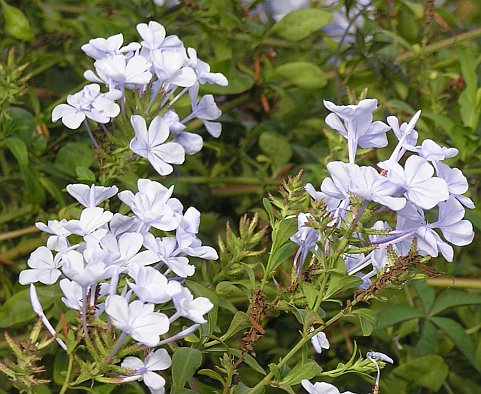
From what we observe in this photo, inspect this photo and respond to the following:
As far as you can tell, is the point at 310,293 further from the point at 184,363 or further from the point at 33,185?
the point at 33,185

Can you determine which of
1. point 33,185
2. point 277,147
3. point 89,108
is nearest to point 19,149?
point 33,185

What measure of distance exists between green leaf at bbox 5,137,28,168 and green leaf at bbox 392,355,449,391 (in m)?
0.49

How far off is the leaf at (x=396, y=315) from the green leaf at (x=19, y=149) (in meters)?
0.43

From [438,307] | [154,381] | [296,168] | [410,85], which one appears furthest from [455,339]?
[154,381]

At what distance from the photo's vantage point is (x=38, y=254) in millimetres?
669

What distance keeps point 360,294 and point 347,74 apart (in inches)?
26.9

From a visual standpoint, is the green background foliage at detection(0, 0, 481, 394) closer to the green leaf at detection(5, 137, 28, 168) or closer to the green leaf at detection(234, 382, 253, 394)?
the green leaf at detection(5, 137, 28, 168)

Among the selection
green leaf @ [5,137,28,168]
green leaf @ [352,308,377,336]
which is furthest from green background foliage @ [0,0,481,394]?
green leaf @ [352,308,377,336]

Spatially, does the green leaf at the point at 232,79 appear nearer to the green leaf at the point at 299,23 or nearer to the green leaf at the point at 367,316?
the green leaf at the point at 299,23

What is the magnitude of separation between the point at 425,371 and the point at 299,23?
1.61ft

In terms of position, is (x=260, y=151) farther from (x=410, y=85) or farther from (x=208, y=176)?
(x=410, y=85)

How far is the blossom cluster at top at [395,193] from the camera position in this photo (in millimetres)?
612

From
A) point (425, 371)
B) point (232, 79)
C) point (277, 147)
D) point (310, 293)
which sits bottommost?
point (425, 371)

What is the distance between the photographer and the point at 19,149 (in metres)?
1.00
